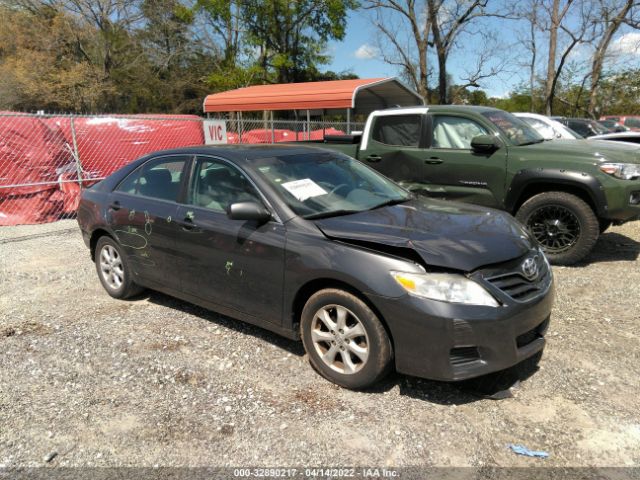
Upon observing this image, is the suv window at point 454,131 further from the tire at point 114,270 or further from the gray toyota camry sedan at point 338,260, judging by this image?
the tire at point 114,270

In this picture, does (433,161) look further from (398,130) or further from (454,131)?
(398,130)

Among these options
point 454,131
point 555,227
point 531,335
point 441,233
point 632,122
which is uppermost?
point 632,122

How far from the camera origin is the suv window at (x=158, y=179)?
4.20 meters

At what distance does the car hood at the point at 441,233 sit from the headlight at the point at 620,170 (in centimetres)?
255

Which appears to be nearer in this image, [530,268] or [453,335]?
[453,335]

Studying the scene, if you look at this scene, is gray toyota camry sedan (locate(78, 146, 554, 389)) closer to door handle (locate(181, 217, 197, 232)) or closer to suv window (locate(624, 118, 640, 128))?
door handle (locate(181, 217, 197, 232))

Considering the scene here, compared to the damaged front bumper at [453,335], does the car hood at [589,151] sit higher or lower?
higher

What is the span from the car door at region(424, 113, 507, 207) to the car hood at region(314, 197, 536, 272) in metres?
2.46

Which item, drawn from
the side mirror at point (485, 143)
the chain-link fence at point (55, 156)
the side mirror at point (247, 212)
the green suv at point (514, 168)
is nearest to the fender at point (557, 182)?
the green suv at point (514, 168)

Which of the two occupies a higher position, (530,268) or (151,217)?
(151,217)

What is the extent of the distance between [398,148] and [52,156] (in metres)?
6.24

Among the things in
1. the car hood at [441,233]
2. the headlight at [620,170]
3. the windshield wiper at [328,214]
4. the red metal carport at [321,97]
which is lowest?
the car hood at [441,233]

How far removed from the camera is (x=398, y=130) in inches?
271

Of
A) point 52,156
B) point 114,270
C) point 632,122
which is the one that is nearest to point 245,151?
point 114,270
